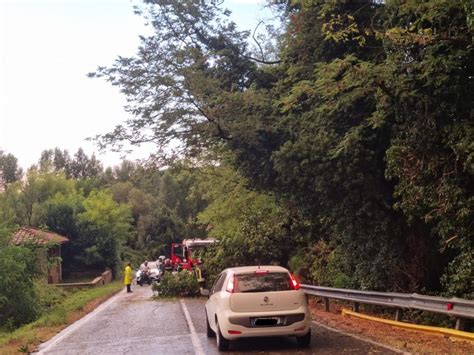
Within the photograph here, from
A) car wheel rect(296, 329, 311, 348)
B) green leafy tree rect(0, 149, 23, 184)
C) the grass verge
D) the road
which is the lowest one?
the grass verge

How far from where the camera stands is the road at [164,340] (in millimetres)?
10398

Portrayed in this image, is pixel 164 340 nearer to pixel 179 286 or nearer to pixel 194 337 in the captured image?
pixel 194 337

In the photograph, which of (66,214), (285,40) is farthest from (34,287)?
(66,214)

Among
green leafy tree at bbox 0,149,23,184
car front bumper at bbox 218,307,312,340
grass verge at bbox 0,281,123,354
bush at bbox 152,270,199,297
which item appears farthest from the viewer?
green leafy tree at bbox 0,149,23,184

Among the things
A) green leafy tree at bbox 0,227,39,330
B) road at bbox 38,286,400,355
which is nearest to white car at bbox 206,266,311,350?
road at bbox 38,286,400,355

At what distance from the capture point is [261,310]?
33.1 feet

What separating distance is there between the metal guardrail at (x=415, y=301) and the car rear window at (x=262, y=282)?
310 cm

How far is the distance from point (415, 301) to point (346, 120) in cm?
533

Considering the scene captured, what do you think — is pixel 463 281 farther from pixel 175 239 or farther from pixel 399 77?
pixel 175 239

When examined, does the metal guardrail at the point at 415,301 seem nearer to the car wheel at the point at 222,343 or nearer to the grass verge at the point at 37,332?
Answer: the car wheel at the point at 222,343

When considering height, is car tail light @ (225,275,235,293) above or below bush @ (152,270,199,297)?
above

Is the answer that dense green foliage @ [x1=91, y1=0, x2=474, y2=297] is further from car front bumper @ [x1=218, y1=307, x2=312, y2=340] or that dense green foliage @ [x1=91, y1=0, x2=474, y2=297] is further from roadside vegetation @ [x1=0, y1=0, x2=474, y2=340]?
car front bumper @ [x1=218, y1=307, x2=312, y2=340]

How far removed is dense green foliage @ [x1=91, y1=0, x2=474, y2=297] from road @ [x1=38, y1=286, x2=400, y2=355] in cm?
358

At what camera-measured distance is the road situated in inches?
409
